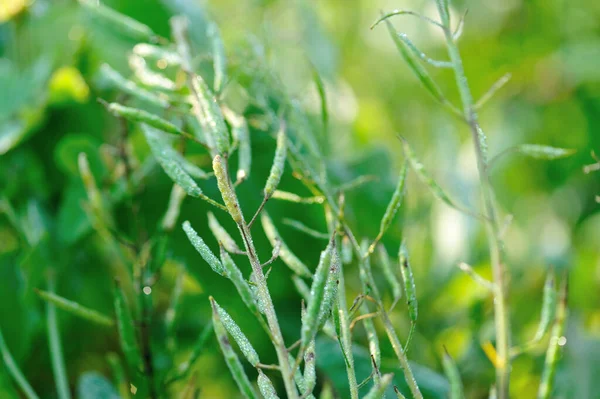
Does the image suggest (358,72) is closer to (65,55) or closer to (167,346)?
(65,55)

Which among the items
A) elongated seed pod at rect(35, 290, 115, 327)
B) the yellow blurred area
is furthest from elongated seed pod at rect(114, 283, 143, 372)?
the yellow blurred area

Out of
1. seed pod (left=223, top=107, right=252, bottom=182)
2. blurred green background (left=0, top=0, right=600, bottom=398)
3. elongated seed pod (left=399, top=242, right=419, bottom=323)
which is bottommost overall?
blurred green background (left=0, top=0, right=600, bottom=398)

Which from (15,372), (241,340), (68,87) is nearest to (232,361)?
(241,340)

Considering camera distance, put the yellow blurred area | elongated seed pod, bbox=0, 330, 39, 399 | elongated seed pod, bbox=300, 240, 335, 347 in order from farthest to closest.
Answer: the yellow blurred area
elongated seed pod, bbox=0, 330, 39, 399
elongated seed pod, bbox=300, 240, 335, 347

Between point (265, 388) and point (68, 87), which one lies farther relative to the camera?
point (68, 87)

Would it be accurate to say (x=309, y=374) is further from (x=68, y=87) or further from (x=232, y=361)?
(x=68, y=87)

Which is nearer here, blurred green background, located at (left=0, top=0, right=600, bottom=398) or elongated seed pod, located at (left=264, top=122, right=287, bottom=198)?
elongated seed pod, located at (left=264, top=122, right=287, bottom=198)

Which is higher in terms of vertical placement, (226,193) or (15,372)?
(226,193)

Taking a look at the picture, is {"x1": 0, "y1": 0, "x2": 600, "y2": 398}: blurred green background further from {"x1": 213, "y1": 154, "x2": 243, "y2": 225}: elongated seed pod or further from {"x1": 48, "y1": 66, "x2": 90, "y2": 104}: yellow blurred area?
{"x1": 213, "y1": 154, "x2": 243, "y2": 225}: elongated seed pod
